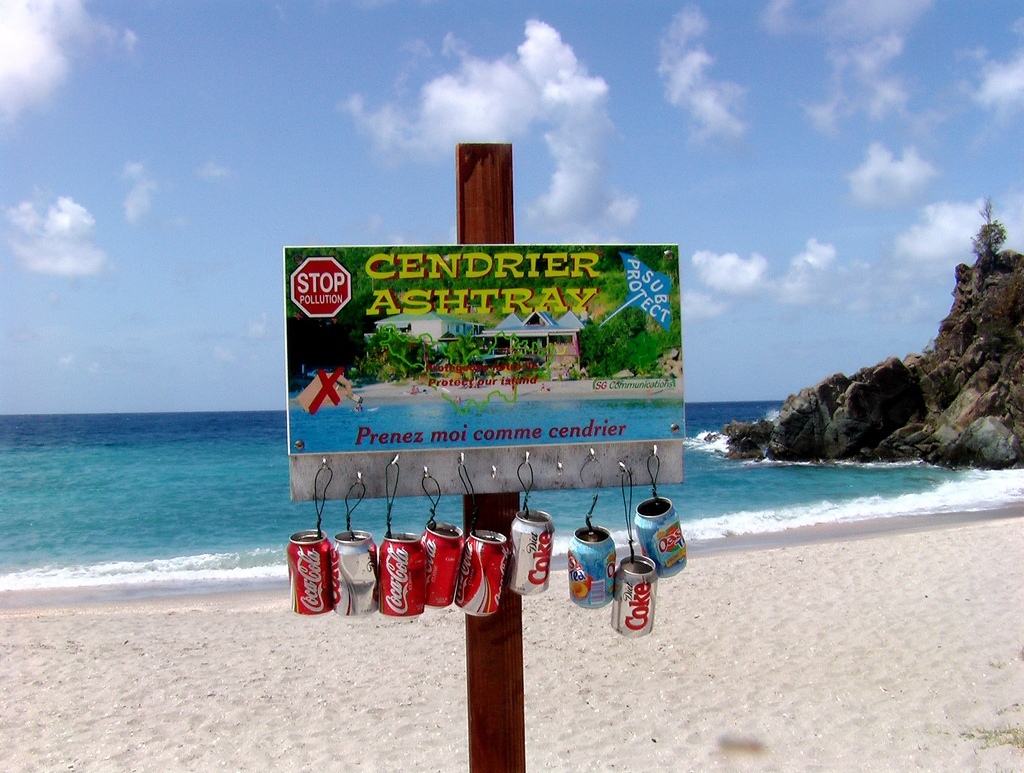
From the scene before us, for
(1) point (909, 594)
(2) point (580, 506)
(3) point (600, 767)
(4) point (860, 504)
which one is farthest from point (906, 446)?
(3) point (600, 767)

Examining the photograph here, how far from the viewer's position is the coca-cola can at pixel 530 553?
8.51 feet

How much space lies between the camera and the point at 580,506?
18812 millimetres

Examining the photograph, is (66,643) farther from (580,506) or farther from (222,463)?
(222,463)

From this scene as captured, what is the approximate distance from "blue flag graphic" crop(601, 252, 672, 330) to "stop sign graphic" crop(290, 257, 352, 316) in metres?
0.85

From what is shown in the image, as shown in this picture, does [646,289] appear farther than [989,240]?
No

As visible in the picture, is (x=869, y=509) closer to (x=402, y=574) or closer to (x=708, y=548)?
→ (x=708, y=548)

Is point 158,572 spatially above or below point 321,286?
below

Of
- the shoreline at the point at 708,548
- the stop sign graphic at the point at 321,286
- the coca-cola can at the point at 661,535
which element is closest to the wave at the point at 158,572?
the shoreline at the point at 708,548

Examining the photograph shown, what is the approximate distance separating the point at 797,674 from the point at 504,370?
518cm

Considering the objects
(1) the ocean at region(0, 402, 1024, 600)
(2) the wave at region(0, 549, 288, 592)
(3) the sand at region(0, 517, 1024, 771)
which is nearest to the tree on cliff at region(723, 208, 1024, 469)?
(1) the ocean at region(0, 402, 1024, 600)

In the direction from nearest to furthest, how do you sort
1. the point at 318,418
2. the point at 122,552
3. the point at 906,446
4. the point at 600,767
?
the point at 318,418
the point at 600,767
the point at 122,552
the point at 906,446

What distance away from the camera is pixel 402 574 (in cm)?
256

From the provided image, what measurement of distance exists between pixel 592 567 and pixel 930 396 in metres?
34.1

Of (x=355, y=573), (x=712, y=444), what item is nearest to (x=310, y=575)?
(x=355, y=573)
